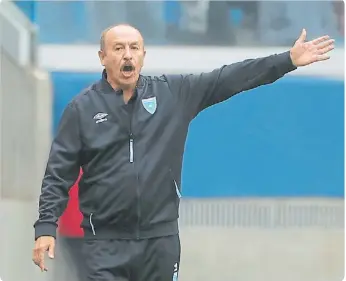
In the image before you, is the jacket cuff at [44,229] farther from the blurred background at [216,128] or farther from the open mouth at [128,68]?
the blurred background at [216,128]

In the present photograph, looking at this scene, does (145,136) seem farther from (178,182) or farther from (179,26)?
(179,26)

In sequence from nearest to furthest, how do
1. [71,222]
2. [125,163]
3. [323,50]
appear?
1. [125,163]
2. [323,50]
3. [71,222]

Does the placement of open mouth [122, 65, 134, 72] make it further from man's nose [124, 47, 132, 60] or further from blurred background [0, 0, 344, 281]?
blurred background [0, 0, 344, 281]

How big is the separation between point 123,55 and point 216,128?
62.8 inches

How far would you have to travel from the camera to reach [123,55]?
294cm

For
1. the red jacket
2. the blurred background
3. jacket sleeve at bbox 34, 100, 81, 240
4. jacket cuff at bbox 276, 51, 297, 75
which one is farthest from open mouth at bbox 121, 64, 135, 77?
the red jacket

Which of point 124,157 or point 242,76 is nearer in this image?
point 124,157

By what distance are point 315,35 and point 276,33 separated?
243 millimetres

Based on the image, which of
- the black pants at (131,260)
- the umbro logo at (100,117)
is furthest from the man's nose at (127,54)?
the black pants at (131,260)

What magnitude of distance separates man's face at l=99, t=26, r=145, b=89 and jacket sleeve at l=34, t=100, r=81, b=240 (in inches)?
8.6

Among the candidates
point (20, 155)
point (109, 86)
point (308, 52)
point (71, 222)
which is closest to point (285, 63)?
point (308, 52)

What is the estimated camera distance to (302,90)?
448 cm

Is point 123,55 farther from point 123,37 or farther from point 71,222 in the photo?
point 71,222

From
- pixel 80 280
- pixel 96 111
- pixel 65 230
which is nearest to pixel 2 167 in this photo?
pixel 65 230
